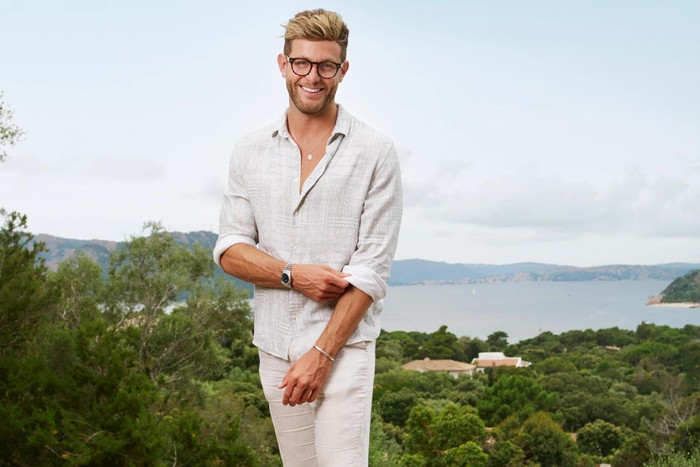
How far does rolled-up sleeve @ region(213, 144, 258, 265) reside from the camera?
234 cm

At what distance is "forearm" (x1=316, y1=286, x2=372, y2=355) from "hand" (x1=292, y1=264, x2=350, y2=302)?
3 cm

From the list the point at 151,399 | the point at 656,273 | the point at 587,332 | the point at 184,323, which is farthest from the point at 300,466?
the point at 656,273

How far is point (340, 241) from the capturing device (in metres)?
2.21

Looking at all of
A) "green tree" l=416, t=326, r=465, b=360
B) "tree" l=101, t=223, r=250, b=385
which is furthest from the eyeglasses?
"green tree" l=416, t=326, r=465, b=360

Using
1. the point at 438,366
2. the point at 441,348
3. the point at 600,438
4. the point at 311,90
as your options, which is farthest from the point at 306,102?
the point at 441,348

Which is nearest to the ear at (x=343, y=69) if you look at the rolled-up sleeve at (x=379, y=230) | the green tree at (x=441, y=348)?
the rolled-up sleeve at (x=379, y=230)

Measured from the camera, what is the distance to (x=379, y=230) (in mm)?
2207

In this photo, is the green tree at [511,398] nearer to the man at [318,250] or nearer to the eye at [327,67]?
the man at [318,250]

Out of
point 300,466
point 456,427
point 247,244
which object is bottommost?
point 456,427

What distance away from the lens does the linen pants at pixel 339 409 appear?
2.15m

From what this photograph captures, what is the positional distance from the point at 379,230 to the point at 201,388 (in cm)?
2554

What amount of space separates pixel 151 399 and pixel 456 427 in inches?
978

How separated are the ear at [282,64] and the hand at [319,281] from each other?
1.82 ft

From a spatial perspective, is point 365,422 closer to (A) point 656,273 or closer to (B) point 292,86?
(B) point 292,86
